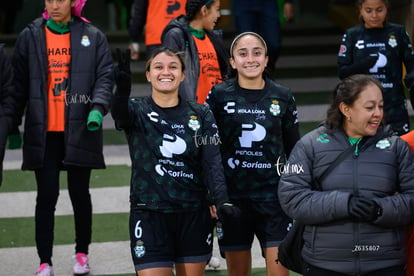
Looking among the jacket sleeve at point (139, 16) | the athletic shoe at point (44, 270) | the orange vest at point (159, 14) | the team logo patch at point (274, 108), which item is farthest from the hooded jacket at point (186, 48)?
the jacket sleeve at point (139, 16)

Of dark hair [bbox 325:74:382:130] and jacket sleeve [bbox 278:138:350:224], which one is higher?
dark hair [bbox 325:74:382:130]

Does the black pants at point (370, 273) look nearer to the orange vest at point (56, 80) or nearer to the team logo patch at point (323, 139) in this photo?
the team logo patch at point (323, 139)

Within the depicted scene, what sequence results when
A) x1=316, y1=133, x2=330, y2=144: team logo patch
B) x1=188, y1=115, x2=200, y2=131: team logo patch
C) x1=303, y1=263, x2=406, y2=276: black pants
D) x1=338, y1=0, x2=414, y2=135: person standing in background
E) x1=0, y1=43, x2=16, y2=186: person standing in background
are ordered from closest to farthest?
x1=303, y1=263, x2=406, y2=276: black pants
x1=316, y1=133, x2=330, y2=144: team logo patch
x1=188, y1=115, x2=200, y2=131: team logo patch
x1=0, y1=43, x2=16, y2=186: person standing in background
x1=338, y1=0, x2=414, y2=135: person standing in background

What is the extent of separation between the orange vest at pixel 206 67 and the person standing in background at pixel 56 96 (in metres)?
0.62

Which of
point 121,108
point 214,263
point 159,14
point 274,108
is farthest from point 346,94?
point 159,14

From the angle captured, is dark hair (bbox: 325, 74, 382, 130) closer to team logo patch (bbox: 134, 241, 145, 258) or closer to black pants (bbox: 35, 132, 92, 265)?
team logo patch (bbox: 134, 241, 145, 258)

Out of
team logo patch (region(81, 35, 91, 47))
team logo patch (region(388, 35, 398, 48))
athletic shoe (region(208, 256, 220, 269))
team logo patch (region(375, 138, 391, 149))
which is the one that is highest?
team logo patch (region(81, 35, 91, 47))

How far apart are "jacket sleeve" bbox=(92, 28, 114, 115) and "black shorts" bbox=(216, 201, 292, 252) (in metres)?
1.38

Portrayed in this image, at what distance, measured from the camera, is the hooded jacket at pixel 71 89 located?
723 centimetres

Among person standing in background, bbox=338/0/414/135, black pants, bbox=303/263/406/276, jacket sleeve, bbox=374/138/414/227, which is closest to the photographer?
jacket sleeve, bbox=374/138/414/227

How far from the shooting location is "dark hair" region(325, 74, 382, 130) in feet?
17.5

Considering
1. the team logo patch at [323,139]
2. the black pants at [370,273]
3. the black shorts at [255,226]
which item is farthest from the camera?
the black shorts at [255,226]

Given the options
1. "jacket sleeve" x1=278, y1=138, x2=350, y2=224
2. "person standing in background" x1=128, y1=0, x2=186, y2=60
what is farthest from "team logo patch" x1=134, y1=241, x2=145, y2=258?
"person standing in background" x1=128, y1=0, x2=186, y2=60

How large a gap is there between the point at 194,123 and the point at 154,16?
3.86 metres
